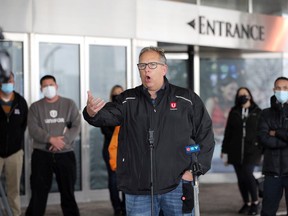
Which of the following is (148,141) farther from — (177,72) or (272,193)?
(177,72)

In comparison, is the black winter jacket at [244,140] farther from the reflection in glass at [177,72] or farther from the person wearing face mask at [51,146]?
the reflection in glass at [177,72]

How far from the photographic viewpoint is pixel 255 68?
47.9 feet

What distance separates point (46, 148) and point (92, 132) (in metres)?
3.04

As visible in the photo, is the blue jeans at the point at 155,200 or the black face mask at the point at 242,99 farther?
the black face mask at the point at 242,99

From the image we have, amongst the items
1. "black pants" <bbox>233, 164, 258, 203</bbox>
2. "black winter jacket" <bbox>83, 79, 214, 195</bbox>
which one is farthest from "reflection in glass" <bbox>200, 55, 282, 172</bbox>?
"black winter jacket" <bbox>83, 79, 214, 195</bbox>

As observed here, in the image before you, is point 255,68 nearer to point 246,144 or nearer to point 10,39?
point 246,144

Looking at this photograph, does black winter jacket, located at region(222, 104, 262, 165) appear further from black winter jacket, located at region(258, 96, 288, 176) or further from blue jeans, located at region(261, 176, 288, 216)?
blue jeans, located at region(261, 176, 288, 216)

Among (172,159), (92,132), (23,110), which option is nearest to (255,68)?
(92,132)

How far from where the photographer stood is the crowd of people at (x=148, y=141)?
4953 millimetres

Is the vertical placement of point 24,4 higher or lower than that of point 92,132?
higher

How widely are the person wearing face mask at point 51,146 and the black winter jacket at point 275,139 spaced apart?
2.50m

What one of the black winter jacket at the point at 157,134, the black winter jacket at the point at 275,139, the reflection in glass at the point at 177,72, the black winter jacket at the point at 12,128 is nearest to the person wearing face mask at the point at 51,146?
the black winter jacket at the point at 12,128

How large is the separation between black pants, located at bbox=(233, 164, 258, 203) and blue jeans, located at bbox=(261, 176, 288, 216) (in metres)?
2.35

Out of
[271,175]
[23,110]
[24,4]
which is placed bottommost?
[271,175]
